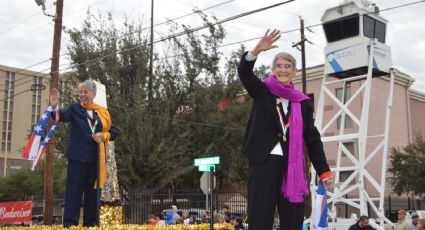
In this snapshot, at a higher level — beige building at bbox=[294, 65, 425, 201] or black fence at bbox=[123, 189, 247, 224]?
beige building at bbox=[294, 65, 425, 201]

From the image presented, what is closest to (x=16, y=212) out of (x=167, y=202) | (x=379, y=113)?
(x=167, y=202)

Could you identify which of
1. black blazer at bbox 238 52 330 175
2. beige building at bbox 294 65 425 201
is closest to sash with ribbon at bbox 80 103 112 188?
black blazer at bbox 238 52 330 175

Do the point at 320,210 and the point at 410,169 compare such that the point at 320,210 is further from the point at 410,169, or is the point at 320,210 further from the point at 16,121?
the point at 16,121

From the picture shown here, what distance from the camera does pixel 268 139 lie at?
3.61m

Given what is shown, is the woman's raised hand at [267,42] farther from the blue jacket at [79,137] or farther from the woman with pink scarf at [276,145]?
the blue jacket at [79,137]

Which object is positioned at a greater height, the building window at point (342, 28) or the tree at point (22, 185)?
the building window at point (342, 28)

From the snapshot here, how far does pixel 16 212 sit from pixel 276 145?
18942 mm

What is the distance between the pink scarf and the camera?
3.48 meters

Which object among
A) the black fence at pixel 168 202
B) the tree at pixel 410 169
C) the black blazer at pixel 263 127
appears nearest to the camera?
the black blazer at pixel 263 127

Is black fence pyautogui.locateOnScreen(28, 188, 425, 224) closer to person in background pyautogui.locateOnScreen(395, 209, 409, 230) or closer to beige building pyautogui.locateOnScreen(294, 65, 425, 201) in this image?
person in background pyautogui.locateOnScreen(395, 209, 409, 230)

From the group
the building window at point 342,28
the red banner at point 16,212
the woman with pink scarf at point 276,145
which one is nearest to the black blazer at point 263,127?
the woman with pink scarf at point 276,145

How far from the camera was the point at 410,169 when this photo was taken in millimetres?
29844

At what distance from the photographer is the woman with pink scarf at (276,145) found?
3520mm

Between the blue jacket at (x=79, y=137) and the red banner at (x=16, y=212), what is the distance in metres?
15.4
